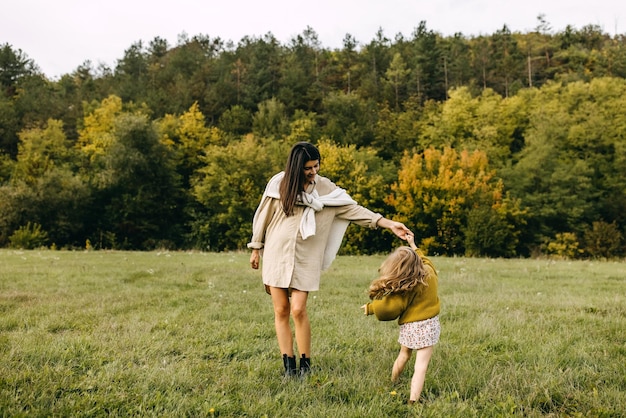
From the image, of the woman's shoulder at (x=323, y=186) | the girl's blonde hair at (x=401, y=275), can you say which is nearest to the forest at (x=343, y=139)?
the woman's shoulder at (x=323, y=186)

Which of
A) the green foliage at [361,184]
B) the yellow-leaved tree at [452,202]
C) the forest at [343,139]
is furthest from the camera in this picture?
the green foliage at [361,184]

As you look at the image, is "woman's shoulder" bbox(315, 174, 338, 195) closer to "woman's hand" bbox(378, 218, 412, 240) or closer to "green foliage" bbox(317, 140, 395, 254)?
"woman's hand" bbox(378, 218, 412, 240)

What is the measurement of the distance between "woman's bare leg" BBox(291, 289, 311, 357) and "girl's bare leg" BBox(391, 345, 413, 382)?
90 cm

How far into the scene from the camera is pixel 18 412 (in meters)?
3.79

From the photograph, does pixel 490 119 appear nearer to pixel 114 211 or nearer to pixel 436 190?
pixel 436 190

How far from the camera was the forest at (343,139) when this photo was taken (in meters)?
44.2

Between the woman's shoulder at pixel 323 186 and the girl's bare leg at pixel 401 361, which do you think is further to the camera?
the woman's shoulder at pixel 323 186

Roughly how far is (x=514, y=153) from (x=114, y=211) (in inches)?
1607

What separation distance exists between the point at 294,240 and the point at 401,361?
1.53 meters

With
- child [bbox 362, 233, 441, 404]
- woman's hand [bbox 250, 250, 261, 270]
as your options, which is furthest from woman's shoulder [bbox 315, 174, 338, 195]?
child [bbox 362, 233, 441, 404]

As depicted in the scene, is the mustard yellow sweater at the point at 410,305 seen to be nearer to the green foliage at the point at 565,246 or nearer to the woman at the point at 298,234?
the woman at the point at 298,234

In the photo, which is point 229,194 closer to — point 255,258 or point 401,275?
point 255,258

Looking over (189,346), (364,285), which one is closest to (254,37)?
(364,285)

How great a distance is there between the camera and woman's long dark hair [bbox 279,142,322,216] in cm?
499
